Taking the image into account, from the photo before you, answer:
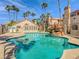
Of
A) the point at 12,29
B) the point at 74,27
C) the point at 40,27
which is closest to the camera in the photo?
the point at 74,27

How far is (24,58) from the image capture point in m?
12.4

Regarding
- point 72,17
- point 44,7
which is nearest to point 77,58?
point 72,17

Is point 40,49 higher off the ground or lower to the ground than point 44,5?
lower

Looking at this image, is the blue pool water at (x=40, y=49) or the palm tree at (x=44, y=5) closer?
the blue pool water at (x=40, y=49)

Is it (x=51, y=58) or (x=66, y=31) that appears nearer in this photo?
(x=51, y=58)

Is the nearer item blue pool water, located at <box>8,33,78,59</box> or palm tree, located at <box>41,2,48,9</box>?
blue pool water, located at <box>8,33,78,59</box>

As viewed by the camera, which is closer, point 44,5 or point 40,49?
point 40,49

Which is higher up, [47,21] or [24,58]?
[47,21]

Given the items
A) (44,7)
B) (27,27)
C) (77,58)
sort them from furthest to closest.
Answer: (44,7) < (27,27) < (77,58)

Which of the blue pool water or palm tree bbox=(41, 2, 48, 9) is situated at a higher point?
palm tree bbox=(41, 2, 48, 9)

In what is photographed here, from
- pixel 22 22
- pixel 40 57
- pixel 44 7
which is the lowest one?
pixel 40 57

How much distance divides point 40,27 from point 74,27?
1120 inches

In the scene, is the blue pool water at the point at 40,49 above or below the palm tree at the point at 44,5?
below

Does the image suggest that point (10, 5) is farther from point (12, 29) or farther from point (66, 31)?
point (66, 31)
